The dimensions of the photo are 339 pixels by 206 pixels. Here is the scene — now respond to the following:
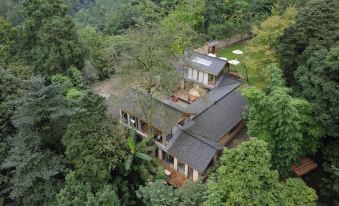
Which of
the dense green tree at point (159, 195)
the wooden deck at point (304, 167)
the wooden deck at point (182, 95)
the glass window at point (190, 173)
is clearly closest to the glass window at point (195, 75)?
the wooden deck at point (182, 95)

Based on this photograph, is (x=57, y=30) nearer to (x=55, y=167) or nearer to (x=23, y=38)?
(x=23, y=38)

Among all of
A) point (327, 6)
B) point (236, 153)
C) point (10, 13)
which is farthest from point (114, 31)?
point (236, 153)

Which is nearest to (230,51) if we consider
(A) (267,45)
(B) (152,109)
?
(A) (267,45)

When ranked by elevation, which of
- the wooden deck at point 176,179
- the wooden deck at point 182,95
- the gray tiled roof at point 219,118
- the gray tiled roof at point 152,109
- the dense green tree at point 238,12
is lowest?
the wooden deck at point 176,179

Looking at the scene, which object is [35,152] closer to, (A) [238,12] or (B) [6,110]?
(B) [6,110]

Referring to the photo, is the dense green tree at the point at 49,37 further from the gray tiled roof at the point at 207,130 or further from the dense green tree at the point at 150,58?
the gray tiled roof at the point at 207,130

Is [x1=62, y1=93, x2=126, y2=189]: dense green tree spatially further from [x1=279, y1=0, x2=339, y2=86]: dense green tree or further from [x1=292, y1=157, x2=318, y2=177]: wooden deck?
[x1=279, y1=0, x2=339, y2=86]: dense green tree

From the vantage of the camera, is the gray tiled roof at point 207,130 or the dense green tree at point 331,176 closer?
the dense green tree at point 331,176
